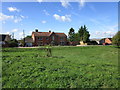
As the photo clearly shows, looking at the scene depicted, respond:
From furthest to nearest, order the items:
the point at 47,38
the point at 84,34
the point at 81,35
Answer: the point at 81,35 → the point at 84,34 → the point at 47,38

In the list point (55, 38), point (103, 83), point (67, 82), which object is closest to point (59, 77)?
point (67, 82)

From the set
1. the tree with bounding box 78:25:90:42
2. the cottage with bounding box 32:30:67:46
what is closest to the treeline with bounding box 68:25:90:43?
the tree with bounding box 78:25:90:42

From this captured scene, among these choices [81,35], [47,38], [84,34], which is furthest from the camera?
[81,35]

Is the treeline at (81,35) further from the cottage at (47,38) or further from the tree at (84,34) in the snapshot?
the cottage at (47,38)

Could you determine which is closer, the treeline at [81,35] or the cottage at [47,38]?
the cottage at [47,38]

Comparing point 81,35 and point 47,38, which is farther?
point 81,35

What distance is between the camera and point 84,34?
50.6 m

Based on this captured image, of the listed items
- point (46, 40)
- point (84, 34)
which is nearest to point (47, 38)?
point (46, 40)

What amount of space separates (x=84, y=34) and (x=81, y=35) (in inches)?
157

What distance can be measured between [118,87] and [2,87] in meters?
→ 4.53

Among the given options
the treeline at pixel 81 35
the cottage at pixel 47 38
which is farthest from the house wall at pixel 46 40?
the treeline at pixel 81 35

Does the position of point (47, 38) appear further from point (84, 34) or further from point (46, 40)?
point (84, 34)

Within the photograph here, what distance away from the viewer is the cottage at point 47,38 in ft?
155

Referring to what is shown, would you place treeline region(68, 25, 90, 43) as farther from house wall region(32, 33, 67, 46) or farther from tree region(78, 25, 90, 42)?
house wall region(32, 33, 67, 46)
